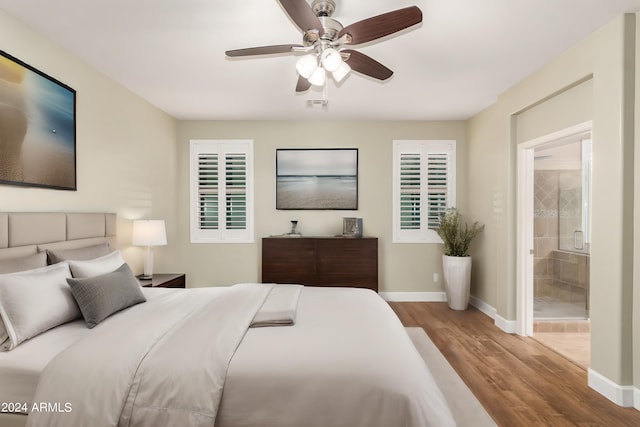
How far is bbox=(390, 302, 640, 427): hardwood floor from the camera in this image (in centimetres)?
216

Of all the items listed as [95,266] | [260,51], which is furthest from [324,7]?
[95,266]

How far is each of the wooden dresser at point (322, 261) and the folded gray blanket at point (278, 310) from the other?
189 cm

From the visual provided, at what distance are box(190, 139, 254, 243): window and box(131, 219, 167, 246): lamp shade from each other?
1.28 metres

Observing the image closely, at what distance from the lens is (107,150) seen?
330 centimetres

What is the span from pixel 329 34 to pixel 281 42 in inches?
35.2

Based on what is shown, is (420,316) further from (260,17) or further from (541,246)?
(260,17)

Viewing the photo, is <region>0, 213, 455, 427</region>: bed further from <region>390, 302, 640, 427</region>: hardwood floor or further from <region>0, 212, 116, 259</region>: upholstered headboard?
<region>390, 302, 640, 427</region>: hardwood floor

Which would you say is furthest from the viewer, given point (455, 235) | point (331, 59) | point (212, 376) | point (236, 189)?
point (236, 189)

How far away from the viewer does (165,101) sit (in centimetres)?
411

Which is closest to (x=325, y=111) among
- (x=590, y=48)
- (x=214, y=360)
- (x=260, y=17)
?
(x=260, y=17)

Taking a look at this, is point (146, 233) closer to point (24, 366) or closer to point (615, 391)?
point (24, 366)

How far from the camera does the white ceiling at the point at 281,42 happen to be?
7.32 ft

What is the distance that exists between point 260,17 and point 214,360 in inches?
87.7

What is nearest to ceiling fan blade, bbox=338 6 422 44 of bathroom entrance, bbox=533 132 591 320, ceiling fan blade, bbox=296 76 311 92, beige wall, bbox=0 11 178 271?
ceiling fan blade, bbox=296 76 311 92
